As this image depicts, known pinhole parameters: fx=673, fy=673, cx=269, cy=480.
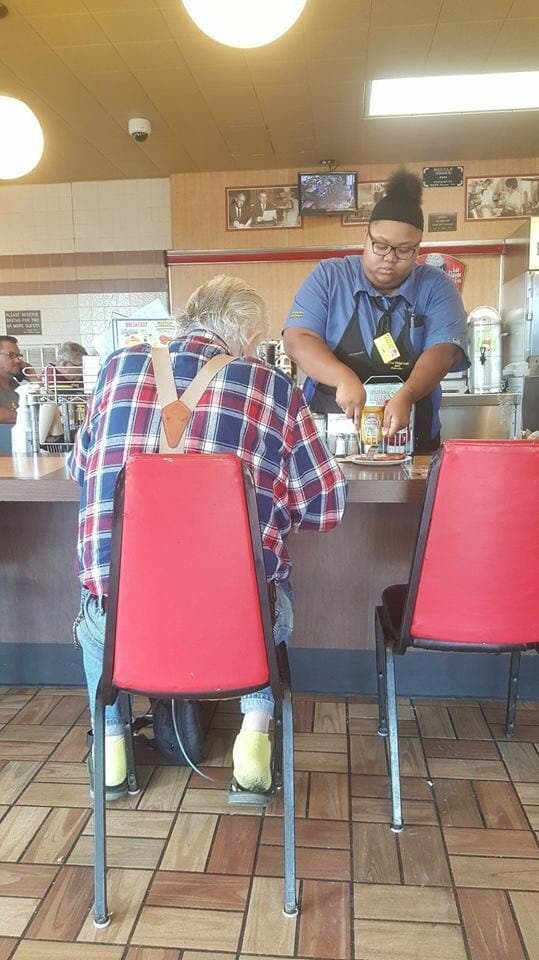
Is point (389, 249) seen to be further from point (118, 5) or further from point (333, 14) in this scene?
point (118, 5)

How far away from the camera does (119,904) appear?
151cm

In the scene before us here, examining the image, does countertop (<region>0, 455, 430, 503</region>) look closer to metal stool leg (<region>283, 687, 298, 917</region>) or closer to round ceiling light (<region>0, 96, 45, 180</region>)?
metal stool leg (<region>283, 687, 298, 917</region>)

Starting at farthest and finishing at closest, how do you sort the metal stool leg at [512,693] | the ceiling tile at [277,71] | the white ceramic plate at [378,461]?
the ceiling tile at [277,71]
the metal stool leg at [512,693]
the white ceramic plate at [378,461]

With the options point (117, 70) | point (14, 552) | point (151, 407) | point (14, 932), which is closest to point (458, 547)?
point (151, 407)

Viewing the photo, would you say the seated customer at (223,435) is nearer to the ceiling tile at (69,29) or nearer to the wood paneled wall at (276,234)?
the ceiling tile at (69,29)

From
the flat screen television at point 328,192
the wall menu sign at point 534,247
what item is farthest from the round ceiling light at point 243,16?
the flat screen television at point 328,192

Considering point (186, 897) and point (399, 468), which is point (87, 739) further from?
point (399, 468)

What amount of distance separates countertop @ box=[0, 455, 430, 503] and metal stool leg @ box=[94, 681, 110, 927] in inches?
24.9

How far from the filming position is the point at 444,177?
5.95m

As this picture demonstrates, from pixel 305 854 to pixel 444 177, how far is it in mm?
5788

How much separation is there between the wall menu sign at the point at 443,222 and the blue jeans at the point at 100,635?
5072 millimetres

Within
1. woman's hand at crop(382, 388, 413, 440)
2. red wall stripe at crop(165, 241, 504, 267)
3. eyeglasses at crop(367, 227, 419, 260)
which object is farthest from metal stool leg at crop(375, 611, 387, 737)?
red wall stripe at crop(165, 241, 504, 267)

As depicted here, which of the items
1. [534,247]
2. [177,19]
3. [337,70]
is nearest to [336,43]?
[337,70]

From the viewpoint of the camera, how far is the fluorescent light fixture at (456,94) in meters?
4.40
